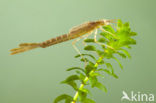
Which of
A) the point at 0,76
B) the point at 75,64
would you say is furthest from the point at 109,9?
the point at 0,76

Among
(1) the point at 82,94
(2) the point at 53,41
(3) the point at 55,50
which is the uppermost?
(3) the point at 55,50

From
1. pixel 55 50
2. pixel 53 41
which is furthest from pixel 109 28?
pixel 55 50

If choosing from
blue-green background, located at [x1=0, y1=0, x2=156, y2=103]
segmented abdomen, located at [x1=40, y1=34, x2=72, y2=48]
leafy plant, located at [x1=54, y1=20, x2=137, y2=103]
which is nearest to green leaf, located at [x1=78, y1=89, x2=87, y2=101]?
leafy plant, located at [x1=54, y1=20, x2=137, y2=103]

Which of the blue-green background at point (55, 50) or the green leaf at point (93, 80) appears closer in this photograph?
the green leaf at point (93, 80)

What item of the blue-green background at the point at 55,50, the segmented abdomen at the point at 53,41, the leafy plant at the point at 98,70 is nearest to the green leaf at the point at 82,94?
the leafy plant at the point at 98,70

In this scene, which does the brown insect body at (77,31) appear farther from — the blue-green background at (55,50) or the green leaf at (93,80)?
the blue-green background at (55,50)

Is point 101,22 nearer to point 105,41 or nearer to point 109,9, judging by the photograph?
point 105,41

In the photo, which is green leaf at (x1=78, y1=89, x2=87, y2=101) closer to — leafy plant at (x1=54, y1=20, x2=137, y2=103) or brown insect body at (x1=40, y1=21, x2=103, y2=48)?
leafy plant at (x1=54, y1=20, x2=137, y2=103)

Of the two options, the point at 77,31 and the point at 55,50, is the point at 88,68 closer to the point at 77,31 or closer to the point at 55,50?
the point at 77,31
